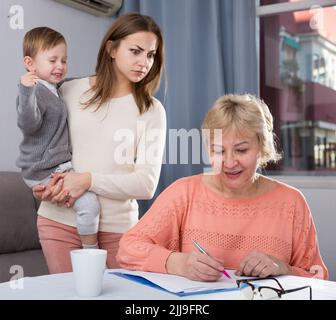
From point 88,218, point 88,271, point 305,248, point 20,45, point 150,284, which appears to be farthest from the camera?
point 20,45

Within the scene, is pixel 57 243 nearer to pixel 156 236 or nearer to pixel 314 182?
pixel 156 236

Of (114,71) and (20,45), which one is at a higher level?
(20,45)

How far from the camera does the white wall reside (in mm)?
2309

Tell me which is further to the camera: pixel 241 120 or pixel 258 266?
pixel 241 120

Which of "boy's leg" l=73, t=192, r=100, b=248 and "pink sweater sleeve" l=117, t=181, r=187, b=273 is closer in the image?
"pink sweater sleeve" l=117, t=181, r=187, b=273

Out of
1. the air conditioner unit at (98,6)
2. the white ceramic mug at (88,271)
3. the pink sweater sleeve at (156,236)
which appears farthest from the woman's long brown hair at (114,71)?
the air conditioner unit at (98,6)

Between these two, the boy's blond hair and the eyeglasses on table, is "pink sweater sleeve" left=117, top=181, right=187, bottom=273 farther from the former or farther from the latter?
the boy's blond hair

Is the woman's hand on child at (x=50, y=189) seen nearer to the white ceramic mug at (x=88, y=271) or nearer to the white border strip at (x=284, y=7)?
the white ceramic mug at (x=88, y=271)

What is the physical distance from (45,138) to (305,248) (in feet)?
2.47

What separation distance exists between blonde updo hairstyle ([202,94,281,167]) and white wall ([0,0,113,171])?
4.24ft

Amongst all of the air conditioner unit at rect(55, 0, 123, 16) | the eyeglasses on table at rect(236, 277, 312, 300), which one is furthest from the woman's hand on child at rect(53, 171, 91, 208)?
the air conditioner unit at rect(55, 0, 123, 16)

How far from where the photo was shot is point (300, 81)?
2918 millimetres

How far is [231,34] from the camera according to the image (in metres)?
2.73

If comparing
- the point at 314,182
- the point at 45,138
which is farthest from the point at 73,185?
the point at 314,182
